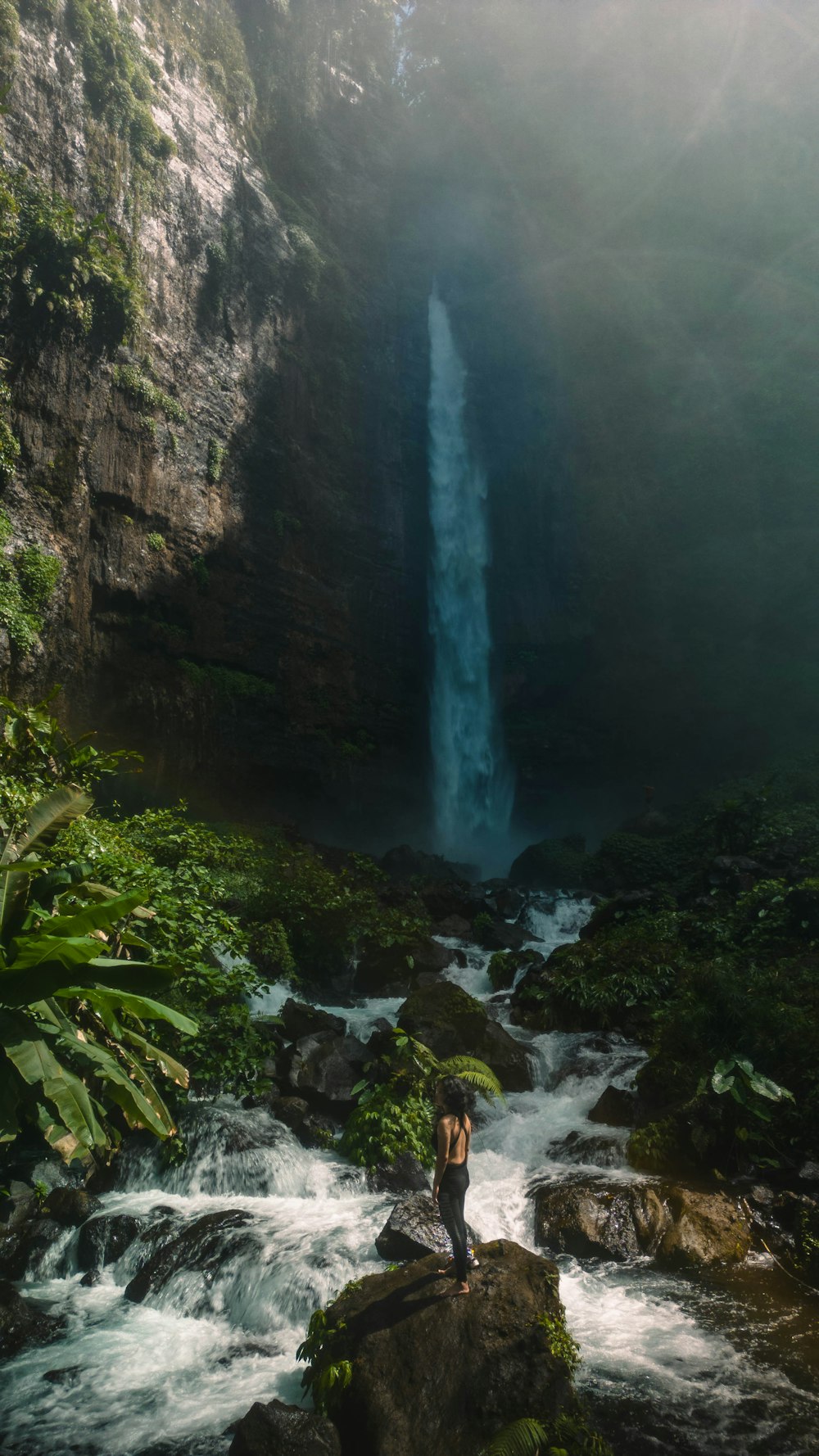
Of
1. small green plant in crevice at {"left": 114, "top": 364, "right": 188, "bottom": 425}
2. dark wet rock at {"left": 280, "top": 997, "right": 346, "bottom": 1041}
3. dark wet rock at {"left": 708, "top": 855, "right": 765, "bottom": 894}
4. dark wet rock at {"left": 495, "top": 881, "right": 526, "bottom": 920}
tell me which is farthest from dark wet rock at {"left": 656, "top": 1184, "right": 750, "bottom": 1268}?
small green plant in crevice at {"left": 114, "top": 364, "right": 188, "bottom": 425}

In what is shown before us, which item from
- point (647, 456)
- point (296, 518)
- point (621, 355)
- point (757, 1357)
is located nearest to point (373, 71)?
point (621, 355)

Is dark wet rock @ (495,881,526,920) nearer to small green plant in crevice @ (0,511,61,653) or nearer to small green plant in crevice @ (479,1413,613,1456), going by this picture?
small green plant in crevice @ (0,511,61,653)

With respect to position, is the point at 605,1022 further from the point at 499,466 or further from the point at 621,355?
the point at 621,355

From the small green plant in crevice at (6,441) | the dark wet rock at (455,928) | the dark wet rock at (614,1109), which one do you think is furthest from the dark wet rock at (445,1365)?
the small green plant in crevice at (6,441)

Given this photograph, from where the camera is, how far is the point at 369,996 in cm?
1126

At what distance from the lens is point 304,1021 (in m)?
8.30

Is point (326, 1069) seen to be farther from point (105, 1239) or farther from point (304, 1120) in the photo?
point (105, 1239)

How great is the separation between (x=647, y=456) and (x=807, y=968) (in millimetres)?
23739

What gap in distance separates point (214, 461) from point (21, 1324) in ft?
58.0

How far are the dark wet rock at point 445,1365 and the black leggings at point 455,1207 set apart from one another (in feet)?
0.54

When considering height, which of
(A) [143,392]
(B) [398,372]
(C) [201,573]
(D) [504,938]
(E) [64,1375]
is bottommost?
(E) [64,1375]

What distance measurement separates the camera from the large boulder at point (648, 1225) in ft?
16.6

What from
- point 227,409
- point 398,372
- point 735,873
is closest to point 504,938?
point 735,873

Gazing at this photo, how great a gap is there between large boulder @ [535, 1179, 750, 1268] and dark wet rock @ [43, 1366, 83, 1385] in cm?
307
